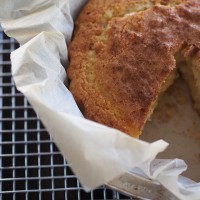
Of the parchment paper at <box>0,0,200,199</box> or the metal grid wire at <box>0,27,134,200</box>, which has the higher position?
the parchment paper at <box>0,0,200,199</box>

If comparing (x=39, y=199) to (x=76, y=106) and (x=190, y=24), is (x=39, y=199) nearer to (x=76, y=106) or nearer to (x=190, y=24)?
(x=76, y=106)

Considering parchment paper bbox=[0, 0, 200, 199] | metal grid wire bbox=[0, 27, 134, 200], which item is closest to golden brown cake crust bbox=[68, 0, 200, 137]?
parchment paper bbox=[0, 0, 200, 199]

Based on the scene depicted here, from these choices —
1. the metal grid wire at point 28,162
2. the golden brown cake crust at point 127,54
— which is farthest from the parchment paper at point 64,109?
the metal grid wire at point 28,162

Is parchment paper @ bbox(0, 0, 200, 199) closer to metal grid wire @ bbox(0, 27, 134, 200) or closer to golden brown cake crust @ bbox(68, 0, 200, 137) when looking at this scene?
golden brown cake crust @ bbox(68, 0, 200, 137)

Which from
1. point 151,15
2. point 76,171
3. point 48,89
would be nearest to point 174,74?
point 151,15

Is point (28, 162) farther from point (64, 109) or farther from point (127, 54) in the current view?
point (127, 54)
